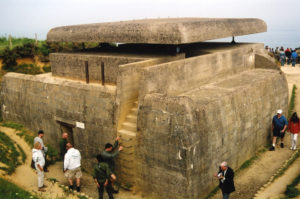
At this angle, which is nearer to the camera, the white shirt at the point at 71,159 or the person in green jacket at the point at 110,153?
the person in green jacket at the point at 110,153

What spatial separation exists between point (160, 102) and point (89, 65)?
3.29m

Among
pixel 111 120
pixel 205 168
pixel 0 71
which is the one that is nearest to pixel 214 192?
pixel 205 168

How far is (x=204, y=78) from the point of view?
8547 mm

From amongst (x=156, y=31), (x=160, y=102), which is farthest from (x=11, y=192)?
(x=156, y=31)

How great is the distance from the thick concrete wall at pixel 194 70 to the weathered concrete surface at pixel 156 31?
1.88 ft

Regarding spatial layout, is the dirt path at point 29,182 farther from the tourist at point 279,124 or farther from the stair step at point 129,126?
the tourist at point 279,124

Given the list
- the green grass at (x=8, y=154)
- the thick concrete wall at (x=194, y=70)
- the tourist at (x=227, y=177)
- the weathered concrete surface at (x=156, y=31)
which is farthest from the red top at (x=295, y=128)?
the green grass at (x=8, y=154)

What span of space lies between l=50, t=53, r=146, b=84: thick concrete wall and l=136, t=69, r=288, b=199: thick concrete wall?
192cm

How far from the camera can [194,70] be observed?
319 inches

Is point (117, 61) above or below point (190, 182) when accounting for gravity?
above

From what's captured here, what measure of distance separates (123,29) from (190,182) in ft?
14.4

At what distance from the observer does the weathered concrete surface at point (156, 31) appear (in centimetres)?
750

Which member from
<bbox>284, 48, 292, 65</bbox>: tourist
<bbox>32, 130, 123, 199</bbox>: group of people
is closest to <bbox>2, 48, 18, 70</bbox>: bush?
<bbox>32, 130, 123, 199</bbox>: group of people

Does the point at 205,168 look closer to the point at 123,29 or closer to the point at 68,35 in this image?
the point at 123,29
